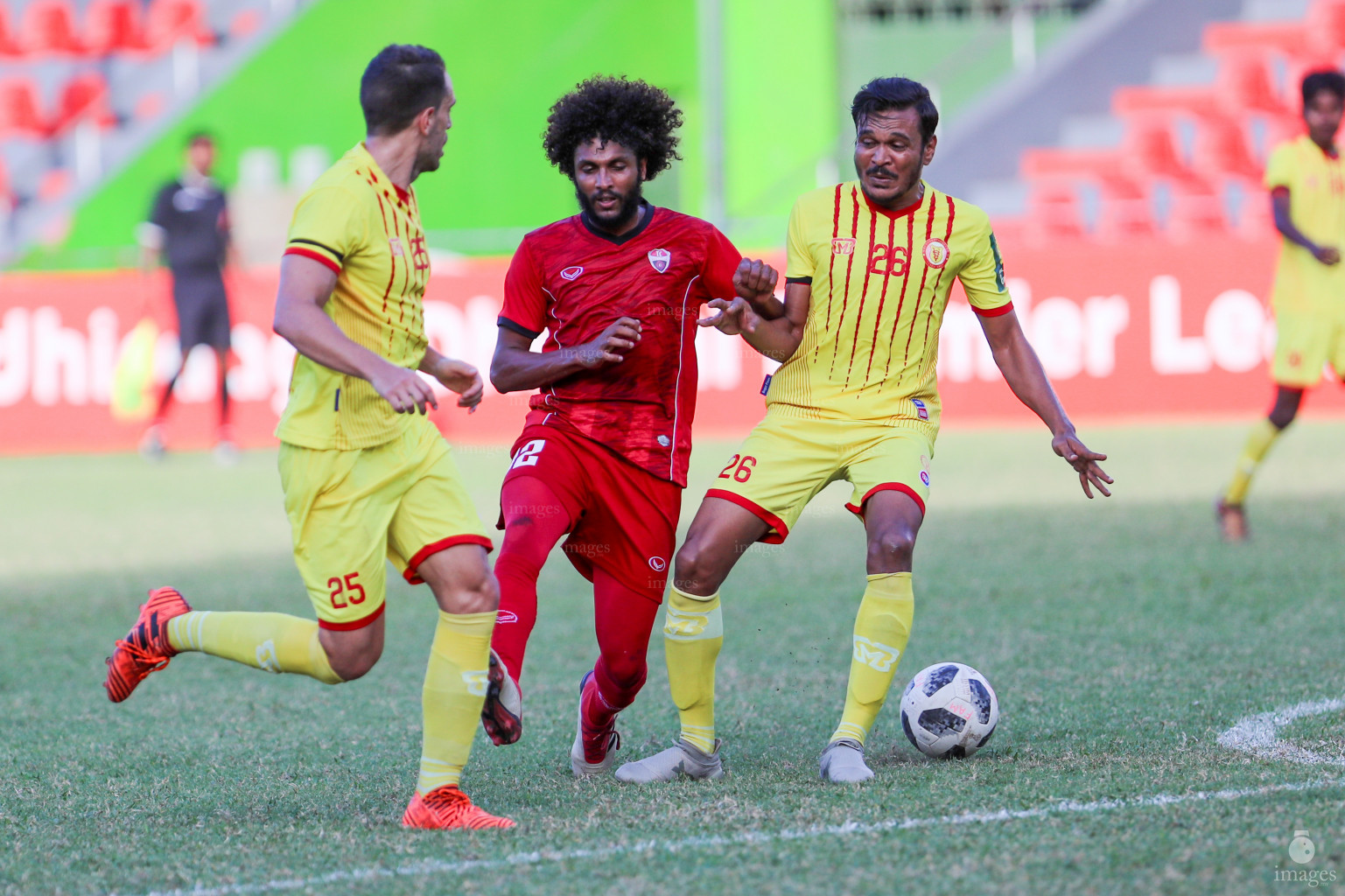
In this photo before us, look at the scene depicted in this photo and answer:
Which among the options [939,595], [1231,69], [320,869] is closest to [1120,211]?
[1231,69]

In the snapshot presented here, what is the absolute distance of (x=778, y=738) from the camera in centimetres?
505

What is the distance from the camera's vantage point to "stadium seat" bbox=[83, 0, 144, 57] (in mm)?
23672

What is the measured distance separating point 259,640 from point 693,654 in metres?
1.27

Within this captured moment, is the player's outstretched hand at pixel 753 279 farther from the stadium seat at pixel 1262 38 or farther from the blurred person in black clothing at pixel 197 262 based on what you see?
the stadium seat at pixel 1262 38

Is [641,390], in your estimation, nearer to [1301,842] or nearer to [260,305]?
[1301,842]

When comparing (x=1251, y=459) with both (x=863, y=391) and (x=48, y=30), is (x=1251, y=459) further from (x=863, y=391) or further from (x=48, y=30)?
(x=48, y=30)

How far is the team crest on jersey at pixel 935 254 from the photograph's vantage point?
4.81m

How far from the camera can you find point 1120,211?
742 inches

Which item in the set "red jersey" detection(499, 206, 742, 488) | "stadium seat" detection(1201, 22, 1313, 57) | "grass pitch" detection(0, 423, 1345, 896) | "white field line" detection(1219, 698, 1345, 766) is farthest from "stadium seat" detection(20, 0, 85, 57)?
"white field line" detection(1219, 698, 1345, 766)

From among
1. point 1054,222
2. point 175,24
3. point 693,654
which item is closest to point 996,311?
point 693,654

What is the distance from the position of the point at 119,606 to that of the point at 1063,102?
1759 centimetres

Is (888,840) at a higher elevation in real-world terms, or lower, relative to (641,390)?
lower

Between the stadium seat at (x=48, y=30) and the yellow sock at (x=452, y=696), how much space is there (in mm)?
22257

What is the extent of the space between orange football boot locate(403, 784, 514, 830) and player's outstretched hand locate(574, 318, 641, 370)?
130cm
